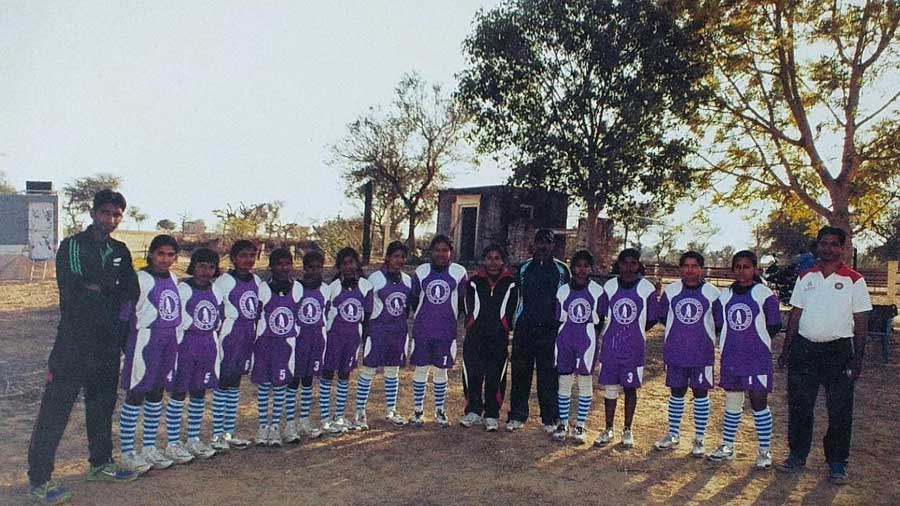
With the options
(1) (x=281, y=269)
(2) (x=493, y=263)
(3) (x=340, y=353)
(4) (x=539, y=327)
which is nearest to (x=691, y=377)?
(4) (x=539, y=327)

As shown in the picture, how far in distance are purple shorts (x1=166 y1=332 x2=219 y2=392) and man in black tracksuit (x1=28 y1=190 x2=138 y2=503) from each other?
0.42 m

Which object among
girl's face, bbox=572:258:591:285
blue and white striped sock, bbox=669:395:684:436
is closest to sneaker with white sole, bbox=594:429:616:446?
blue and white striped sock, bbox=669:395:684:436

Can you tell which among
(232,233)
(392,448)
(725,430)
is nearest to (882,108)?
(725,430)

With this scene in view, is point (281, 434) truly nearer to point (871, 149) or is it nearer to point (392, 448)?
point (392, 448)

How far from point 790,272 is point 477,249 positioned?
10.9 metres

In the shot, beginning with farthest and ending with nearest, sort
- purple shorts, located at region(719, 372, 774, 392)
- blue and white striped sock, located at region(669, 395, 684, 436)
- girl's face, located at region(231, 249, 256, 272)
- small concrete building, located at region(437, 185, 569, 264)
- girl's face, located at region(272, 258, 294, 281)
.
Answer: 1. small concrete building, located at region(437, 185, 569, 264)
2. blue and white striped sock, located at region(669, 395, 684, 436)
3. girl's face, located at region(272, 258, 294, 281)
4. purple shorts, located at region(719, 372, 774, 392)
5. girl's face, located at region(231, 249, 256, 272)

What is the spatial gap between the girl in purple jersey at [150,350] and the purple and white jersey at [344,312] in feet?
4.56

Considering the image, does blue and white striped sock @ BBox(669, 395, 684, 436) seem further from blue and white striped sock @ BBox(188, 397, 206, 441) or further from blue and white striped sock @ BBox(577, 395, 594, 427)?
blue and white striped sock @ BBox(188, 397, 206, 441)

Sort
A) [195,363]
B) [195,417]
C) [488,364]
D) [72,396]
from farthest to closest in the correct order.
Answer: [488,364]
[195,417]
[195,363]
[72,396]

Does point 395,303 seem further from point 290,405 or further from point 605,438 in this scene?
point 605,438

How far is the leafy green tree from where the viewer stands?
48.9 feet

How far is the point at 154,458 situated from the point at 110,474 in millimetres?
325

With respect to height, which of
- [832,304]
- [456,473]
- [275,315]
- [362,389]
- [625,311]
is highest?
[832,304]

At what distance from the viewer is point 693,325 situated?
18.6 feet
